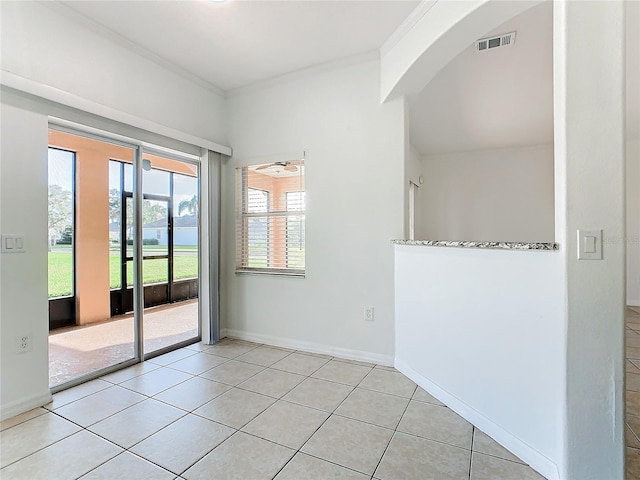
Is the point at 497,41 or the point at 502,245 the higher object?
the point at 497,41

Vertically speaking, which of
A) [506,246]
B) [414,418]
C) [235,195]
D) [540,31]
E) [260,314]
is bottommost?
[414,418]

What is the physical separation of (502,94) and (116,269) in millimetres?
4536

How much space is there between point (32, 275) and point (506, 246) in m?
3.01

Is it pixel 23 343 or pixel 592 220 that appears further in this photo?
pixel 23 343

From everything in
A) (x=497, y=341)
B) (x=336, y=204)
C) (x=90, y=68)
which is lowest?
(x=497, y=341)

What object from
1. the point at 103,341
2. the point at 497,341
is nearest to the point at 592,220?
the point at 497,341

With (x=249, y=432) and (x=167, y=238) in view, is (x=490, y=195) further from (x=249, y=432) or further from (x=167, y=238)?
(x=249, y=432)

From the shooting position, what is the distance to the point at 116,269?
338cm

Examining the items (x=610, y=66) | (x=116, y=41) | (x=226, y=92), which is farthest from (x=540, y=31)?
(x=116, y=41)

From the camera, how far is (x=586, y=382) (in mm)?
1430

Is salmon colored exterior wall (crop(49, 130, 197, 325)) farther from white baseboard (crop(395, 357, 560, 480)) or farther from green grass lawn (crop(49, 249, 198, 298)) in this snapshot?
white baseboard (crop(395, 357, 560, 480))

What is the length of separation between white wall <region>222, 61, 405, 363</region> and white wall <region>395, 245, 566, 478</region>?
51cm

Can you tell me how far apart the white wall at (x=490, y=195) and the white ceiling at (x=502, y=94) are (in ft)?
1.06

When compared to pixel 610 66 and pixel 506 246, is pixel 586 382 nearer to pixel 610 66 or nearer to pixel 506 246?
pixel 506 246
